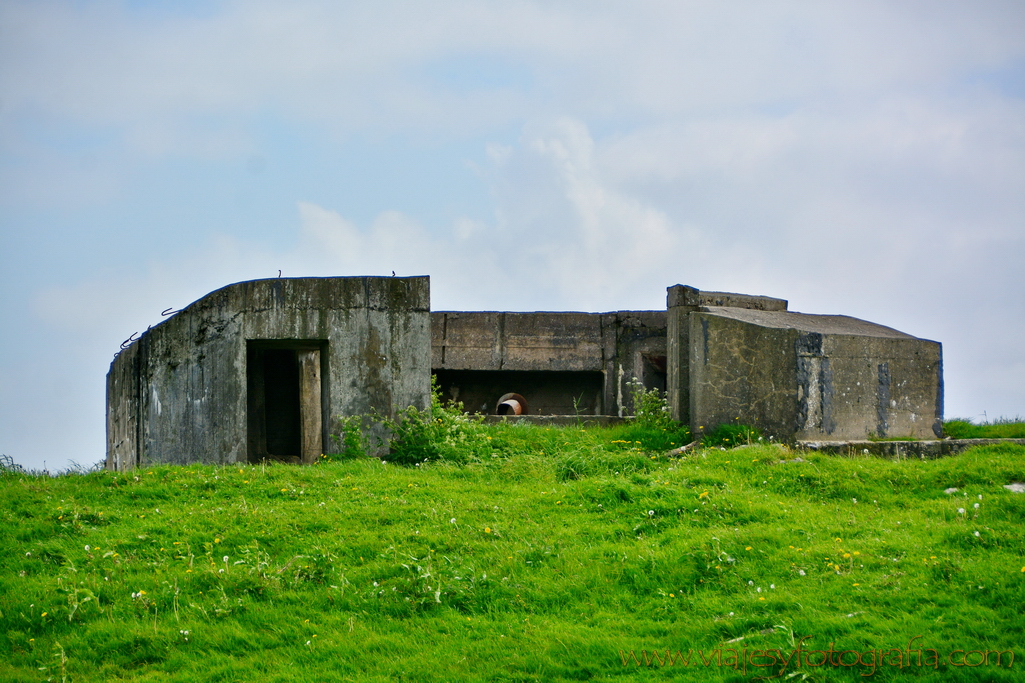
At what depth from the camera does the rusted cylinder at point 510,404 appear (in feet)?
52.2

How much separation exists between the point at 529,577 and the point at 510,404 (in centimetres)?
987

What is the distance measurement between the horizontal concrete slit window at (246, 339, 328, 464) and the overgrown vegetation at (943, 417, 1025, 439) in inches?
323

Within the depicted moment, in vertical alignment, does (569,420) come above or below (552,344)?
below

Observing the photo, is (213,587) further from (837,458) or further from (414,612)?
(837,458)

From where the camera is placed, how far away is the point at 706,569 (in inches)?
229

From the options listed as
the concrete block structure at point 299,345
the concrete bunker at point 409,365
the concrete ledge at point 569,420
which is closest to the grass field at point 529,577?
the concrete bunker at point 409,365

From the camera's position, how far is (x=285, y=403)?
13.8m

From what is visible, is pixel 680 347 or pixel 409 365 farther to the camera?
pixel 680 347

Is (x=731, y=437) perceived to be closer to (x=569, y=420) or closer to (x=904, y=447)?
(x=904, y=447)

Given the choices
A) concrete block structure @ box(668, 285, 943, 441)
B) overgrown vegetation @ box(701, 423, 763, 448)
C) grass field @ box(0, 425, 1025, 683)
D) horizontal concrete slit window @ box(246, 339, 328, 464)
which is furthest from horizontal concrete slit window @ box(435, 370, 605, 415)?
grass field @ box(0, 425, 1025, 683)

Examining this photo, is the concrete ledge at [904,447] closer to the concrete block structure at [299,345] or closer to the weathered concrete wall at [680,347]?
the weathered concrete wall at [680,347]

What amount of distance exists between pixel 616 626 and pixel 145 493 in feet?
15.5

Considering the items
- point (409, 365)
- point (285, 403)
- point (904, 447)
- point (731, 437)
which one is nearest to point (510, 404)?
point (285, 403)

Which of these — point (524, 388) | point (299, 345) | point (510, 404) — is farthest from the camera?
point (524, 388)
